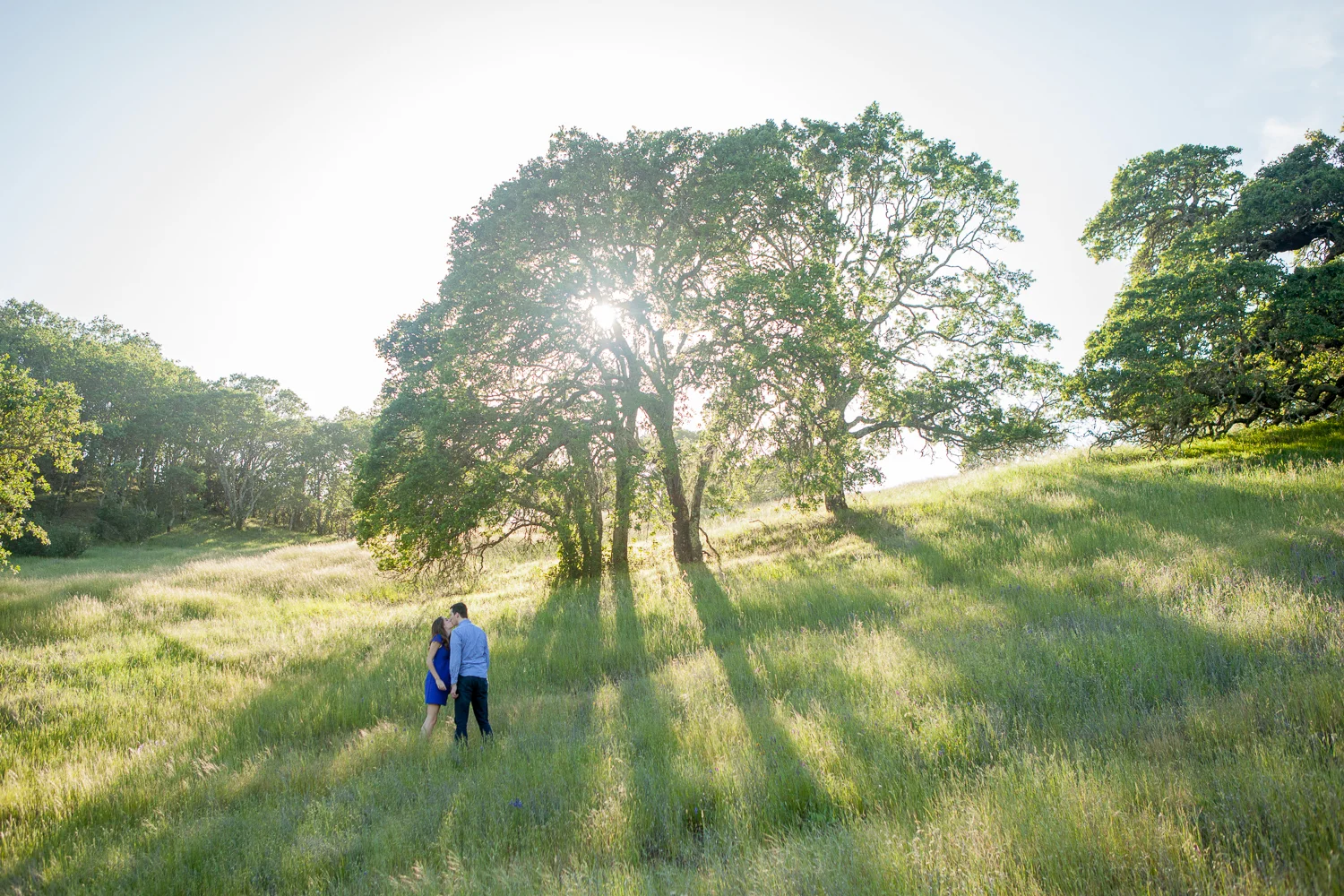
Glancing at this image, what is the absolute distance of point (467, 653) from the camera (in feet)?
24.7

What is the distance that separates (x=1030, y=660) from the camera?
19.8ft

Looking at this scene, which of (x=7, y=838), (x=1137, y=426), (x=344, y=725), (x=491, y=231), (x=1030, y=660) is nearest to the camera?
→ (x=7, y=838)

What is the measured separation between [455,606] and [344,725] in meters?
2.74

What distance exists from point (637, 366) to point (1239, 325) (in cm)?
1402

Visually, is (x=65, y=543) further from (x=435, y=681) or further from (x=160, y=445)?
(x=435, y=681)

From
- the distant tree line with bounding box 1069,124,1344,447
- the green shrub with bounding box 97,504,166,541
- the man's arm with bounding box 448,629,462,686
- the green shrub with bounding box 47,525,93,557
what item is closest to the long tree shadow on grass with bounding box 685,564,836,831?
the man's arm with bounding box 448,629,462,686

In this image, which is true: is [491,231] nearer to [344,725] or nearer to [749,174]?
[749,174]

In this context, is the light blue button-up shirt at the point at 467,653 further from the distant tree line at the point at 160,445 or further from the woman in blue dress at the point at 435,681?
the distant tree line at the point at 160,445

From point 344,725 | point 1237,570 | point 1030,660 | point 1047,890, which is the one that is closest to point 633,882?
point 1047,890

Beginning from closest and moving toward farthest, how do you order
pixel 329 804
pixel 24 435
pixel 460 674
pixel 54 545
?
pixel 329 804
pixel 460 674
pixel 24 435
pixel 54 545

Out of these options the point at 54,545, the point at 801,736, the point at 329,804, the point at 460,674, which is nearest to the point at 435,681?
the point at 460,674

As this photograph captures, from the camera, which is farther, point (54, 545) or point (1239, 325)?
point (54, 545)

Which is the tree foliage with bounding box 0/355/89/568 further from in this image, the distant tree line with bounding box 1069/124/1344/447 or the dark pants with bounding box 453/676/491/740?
the distant tree line with bounding box 1069/124/1344/447

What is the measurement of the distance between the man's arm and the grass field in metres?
0.78
